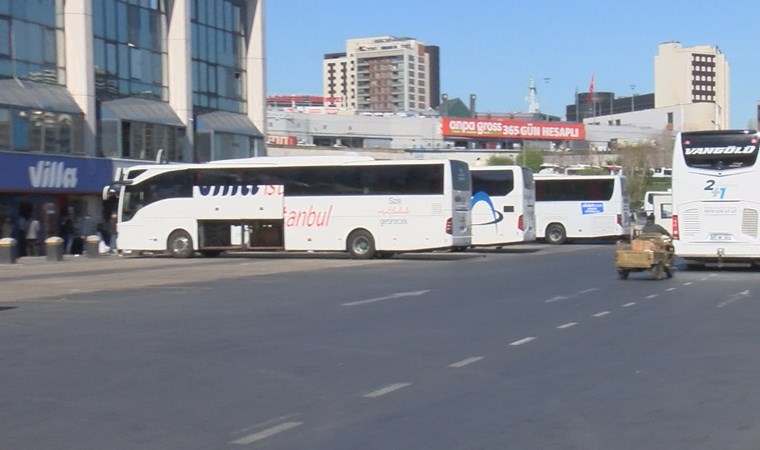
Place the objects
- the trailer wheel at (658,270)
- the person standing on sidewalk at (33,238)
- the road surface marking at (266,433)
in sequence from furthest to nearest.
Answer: the person standing on sidewalk at (33,238) < the trailer wheel at (658,270) < the road surface marking at (266,433)

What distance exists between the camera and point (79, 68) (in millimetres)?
44656

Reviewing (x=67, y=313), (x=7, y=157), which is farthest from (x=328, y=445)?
(x=7, y=157)

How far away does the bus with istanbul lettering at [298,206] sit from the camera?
120 ft

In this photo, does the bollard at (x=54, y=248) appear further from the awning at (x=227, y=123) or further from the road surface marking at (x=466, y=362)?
the road surface marking at (x=466, y=362)

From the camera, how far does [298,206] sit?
1495 inches

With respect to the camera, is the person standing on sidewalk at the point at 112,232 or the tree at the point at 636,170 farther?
the tree at the point at 636,170

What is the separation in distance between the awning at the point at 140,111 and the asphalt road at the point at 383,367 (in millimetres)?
24011

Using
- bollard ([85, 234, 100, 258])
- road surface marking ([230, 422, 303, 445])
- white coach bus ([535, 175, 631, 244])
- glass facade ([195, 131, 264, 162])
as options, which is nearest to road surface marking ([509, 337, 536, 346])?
road surface marking ([230, 422, 303, 445])

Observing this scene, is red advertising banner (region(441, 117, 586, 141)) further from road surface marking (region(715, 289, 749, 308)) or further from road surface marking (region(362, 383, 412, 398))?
road surface marking (region(362, 383, 412, 398))

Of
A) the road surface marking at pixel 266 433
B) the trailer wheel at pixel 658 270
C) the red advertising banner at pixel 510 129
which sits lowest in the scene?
the road surface marking at pixel 266 433

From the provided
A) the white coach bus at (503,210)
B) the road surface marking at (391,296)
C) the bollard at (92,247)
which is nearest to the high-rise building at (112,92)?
the bollard at (92,247)

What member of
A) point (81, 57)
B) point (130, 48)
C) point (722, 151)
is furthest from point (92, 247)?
point (722, 151)

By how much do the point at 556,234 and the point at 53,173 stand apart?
75.4 ft

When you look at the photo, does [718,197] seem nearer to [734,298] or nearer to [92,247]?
[734,298]
